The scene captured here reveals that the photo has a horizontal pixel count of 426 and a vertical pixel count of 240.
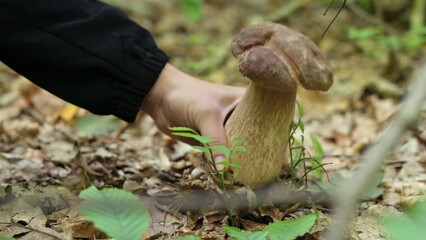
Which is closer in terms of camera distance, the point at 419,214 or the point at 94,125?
the point at 419,214

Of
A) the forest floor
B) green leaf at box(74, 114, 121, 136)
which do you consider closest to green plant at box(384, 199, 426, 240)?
the forest floor

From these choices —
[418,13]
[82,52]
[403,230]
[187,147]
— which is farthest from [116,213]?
[418,13]

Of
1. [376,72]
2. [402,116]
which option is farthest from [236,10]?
[402,116]

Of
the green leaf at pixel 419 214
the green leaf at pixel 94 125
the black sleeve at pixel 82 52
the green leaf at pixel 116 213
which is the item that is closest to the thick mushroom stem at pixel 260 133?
the black sleeve at pixel 82 52

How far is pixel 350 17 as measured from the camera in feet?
20.0

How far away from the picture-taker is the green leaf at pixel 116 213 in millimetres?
1295

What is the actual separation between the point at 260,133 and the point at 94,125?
1.56 m

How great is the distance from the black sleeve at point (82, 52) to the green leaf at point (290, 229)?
978mm

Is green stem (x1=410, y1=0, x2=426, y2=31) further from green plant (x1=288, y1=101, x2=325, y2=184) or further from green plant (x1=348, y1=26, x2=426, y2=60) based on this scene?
green plant (x1=288, y1=101, x2=325, y2=184)

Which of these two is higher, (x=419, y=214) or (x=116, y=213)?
(x=419, y=214)

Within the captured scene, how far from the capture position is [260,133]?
2006mm

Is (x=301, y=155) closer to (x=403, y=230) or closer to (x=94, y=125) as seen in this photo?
(x=403, y=230)

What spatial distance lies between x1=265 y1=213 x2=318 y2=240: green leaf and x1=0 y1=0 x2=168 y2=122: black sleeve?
0.98m

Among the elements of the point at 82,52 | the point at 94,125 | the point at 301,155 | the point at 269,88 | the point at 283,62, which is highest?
the point at 283,62
